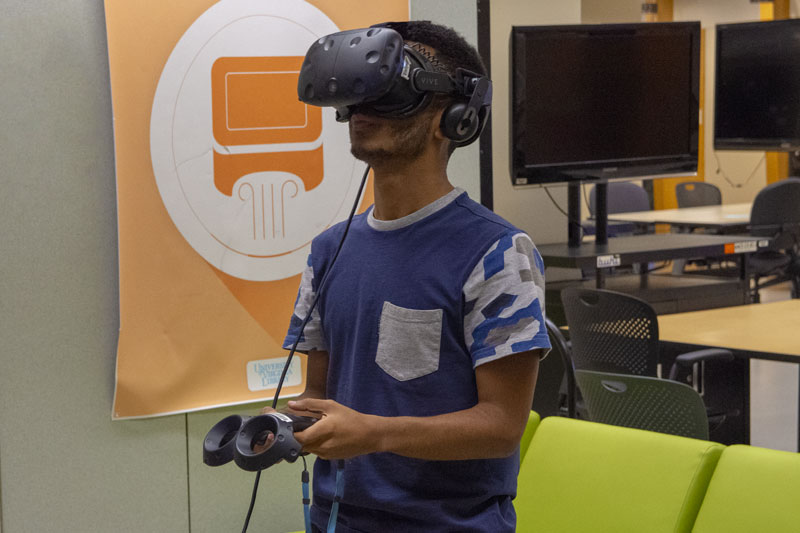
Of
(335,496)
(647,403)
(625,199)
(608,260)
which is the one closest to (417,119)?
(335,496)

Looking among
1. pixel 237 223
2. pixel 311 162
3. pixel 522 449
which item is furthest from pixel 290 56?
pixel 522 449

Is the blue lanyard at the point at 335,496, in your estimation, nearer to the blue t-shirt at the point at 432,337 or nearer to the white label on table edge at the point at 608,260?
the blue t-shirt at the point at 432,337

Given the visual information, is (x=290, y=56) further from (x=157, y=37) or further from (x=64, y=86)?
(x=64, y=86)

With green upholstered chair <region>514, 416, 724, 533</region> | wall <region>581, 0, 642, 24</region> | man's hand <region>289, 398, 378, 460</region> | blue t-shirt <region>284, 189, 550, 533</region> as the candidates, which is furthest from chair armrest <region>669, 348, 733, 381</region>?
wall <region>581, 0, 642, 24</region>

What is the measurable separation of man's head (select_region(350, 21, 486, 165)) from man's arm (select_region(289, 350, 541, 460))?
0.29 m

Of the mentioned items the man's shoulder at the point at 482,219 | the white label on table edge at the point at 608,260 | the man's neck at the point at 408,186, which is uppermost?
the man's neck at the point at 408,186

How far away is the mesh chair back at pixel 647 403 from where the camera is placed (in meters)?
2.73

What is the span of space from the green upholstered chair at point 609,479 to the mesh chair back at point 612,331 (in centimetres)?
120

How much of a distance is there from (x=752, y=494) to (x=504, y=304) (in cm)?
91

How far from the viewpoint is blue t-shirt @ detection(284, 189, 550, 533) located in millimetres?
1146

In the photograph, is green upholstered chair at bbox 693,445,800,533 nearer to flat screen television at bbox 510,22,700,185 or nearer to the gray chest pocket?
the gray chest pocket

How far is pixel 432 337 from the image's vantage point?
117 cm

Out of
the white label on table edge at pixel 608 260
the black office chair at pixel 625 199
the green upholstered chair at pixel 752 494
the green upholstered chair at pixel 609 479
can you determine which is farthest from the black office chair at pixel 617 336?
the black office chair at pixel 625 199

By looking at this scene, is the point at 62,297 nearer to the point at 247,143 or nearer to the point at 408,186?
the point at 247,143
